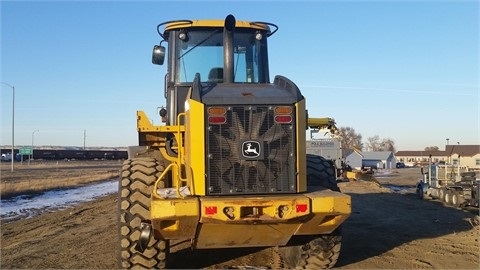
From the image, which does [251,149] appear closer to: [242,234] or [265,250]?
[242,234]

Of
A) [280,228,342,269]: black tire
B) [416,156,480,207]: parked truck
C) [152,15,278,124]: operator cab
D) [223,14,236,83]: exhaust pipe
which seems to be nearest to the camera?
[223,14,236,83]: exhaust pipe

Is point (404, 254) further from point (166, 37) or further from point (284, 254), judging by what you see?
point (166, 37)

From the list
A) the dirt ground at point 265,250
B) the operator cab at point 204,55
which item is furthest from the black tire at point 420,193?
the operator cab at point 204,55

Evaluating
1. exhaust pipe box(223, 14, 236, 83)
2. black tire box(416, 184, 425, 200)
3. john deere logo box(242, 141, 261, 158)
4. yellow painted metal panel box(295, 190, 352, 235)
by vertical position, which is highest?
exhaust pipe box(223, 14, 236, 83)

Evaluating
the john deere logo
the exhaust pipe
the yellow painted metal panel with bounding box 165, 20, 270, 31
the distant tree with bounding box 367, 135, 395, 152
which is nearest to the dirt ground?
the john deere logo

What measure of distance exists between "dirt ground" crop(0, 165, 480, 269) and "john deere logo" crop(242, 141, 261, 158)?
2233 mm

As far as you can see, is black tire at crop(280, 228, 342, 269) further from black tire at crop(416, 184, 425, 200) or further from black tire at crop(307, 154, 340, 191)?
black tire at crop(416, 184, 425, 200)

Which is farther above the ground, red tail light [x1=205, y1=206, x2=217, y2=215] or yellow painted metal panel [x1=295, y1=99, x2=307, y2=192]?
yellow painted metal panel [x1=295, y1=99, x2=307, y2=192]

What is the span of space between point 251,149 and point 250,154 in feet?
0.20

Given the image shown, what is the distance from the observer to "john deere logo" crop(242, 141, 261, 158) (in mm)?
6449

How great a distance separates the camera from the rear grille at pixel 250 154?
20.9 ft

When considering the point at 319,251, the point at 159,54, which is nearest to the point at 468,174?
the point at 319,251

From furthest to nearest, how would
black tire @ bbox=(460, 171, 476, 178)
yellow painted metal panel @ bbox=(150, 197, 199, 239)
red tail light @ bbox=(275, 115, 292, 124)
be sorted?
black tire @ bbox=(460, 171, 476, 178), red tail light @ bbox=(275, 115, 292, 124), yellow painted metal panel @ bbox=(150, 197, 199, 239)

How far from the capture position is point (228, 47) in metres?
7.14
